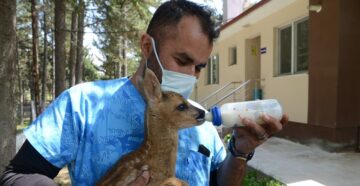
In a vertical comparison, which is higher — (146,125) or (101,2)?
(101,2)

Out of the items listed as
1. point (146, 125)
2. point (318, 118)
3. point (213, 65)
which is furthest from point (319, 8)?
point (213, 65)

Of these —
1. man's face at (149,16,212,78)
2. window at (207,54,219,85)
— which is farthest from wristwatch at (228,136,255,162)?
window at (207,54,219,85)

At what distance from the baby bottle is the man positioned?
4 centimetres

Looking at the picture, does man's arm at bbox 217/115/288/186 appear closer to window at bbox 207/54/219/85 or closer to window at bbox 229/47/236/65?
window at bbox 229/47/236/65

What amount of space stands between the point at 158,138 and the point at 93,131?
11.0 inches

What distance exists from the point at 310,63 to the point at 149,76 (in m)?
8.52

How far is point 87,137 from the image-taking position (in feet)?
5.74

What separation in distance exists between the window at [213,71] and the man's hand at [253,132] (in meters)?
16.0

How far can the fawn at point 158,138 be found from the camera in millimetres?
1624

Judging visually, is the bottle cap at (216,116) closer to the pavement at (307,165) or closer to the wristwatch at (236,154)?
the wristwatch at (236,154)

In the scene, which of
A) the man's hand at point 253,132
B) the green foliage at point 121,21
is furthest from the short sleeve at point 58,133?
the green foliage at point 121,21

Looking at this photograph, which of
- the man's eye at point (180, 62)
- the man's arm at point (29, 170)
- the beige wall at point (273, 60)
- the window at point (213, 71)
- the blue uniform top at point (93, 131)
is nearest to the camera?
the man's arm at point (29, 170)

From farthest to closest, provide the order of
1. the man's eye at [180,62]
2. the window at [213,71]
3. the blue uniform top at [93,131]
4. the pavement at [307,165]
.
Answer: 1. the window at [213,71]
2. the pavement at [307,165]
3. the man's eye at [180,62]
4. the blue uniform top at [93,131]

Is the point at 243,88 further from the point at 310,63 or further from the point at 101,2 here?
the point at 101,2
